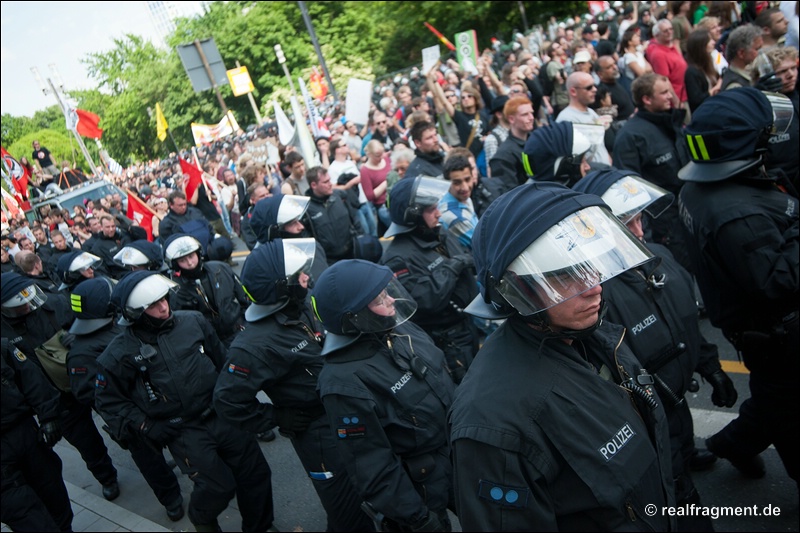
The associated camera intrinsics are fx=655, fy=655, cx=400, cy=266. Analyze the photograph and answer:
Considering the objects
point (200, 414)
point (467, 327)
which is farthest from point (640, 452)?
point (200, 414)

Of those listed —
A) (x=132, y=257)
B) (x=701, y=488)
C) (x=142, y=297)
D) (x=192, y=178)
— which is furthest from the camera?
(x=192, y=178)

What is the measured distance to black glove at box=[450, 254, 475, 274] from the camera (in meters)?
4.38

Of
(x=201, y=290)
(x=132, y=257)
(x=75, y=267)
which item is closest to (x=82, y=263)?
(x=75, y=267)

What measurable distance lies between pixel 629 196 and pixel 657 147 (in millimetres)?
2553

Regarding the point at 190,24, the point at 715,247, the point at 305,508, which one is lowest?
the point at 305,508

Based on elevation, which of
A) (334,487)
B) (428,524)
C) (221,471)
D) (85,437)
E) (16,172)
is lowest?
(85,437)

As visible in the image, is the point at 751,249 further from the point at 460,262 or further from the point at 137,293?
the point at 137,293

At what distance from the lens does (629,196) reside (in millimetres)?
3168

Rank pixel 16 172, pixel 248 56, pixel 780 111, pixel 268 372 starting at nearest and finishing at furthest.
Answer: pixel 780 111, pixel 268 372, pixel 16 172, pixel 248 56

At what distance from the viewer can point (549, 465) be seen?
1.90m

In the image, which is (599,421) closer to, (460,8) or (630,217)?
(630,217)

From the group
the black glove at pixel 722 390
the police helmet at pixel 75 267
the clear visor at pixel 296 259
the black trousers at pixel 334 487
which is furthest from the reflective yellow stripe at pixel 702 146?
the police helmet at pixel 75 267

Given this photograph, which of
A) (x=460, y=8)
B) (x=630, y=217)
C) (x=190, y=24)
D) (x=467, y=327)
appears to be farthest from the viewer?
(x=190, y=24)

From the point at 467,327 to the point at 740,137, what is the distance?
2.18m
